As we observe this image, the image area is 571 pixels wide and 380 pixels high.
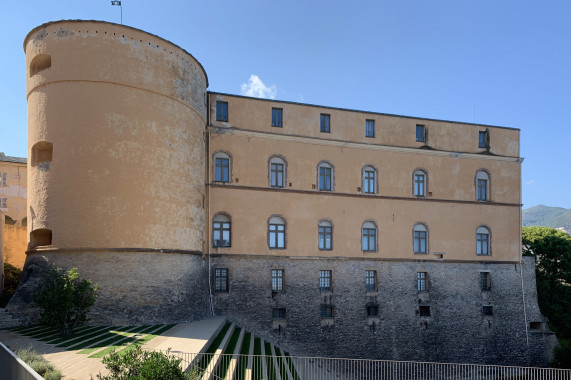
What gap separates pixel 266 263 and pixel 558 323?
2138 cm

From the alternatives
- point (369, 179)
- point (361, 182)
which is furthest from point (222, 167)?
point (369, 179)

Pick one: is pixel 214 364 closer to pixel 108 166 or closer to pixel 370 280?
pixel 108 166

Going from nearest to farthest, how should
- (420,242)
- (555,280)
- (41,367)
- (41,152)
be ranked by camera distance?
1. (41,367)
2. (41,152)
3. (420,242)
4. (555,280)

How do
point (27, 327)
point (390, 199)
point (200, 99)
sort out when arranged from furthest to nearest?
point (390, 199) < point (200, 99) < point (27, 327)

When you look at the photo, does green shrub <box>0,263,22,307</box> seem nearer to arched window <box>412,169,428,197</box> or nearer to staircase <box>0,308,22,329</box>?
staircase <box>0,308,22,329</box>

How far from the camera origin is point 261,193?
84.4 ft

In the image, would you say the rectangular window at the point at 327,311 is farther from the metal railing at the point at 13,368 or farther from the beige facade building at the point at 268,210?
the metal railing at the point at 13,368

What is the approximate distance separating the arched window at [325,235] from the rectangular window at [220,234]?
5.39 meters

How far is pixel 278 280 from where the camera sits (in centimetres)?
2531

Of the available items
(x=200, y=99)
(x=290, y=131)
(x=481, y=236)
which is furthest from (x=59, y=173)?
(x=481, y=236)

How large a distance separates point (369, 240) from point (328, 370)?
8.70 m

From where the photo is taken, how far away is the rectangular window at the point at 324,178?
2711cm

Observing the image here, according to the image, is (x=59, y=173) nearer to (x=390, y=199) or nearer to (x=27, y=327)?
(x=27, y=327)

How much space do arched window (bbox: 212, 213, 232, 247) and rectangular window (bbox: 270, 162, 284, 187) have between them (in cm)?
342
